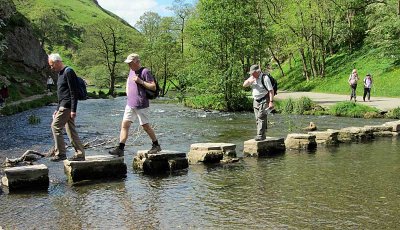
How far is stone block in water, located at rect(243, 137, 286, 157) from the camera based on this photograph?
13.0 m

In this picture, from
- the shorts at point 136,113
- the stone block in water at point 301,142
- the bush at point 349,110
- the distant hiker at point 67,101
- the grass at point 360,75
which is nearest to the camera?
the distant hiker at point 67,101

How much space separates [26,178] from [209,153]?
4717 mm

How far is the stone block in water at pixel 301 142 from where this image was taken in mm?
14297

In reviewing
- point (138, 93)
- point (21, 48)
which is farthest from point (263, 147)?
point (21, 48)

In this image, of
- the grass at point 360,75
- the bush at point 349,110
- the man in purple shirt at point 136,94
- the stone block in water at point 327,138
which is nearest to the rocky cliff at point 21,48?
the grass at point 360,75

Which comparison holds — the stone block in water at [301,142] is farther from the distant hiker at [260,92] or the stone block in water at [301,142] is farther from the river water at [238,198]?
the distant hiker at [260,92]

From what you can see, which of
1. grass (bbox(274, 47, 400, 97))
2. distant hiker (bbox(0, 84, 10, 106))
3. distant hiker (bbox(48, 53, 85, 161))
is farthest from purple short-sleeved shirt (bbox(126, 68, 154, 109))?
grass (bbox(274, 47, 400, 97))

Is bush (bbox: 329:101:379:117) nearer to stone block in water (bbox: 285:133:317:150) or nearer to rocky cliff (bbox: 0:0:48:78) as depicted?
stone block in water (bbox: 285:133:317:150)

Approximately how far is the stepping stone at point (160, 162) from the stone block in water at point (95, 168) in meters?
0.63

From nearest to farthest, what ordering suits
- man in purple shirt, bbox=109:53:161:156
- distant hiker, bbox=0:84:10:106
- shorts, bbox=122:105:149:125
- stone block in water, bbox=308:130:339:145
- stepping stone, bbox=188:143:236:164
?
man in purple shirt, bbox=109:53:161:156 < shorts, bbox=122:105:149:125 < stepping stone, bbox=188:143:236:164 < stone block in water, bbox=308:130:339:145 < distant hiker, bbox=0:84:10:106

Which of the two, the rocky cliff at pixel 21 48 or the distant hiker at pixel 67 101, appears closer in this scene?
the distant hiker at pixel 67 101

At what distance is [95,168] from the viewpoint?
984 cm

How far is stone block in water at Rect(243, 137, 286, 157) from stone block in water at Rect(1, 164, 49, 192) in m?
6.05

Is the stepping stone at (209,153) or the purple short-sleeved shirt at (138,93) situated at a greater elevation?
the purple short-sleeved shirt at (138,93)
